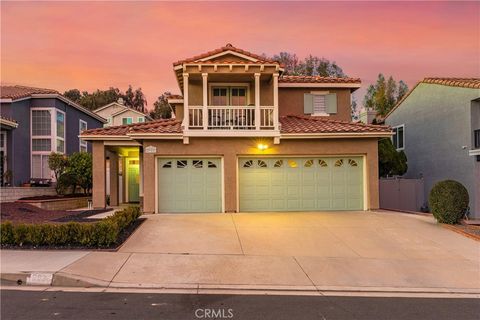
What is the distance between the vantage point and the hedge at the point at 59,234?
424 inches

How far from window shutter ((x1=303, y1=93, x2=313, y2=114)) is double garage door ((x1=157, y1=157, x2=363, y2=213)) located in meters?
3.40

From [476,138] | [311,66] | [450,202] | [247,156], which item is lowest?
[450,202]

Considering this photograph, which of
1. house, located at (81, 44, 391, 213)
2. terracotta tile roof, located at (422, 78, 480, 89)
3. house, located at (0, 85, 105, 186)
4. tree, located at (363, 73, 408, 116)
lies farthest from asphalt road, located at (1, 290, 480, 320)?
tree, located at (363, 73, 408, 116)

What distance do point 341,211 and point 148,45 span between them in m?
11.1

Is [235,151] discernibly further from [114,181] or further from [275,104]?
[114,181]

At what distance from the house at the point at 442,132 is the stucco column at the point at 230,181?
11256 millimetres

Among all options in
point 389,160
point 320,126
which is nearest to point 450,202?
point 320,126

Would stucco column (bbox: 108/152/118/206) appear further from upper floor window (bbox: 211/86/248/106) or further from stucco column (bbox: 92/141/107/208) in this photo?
upper floor window (bbox: 211/86/248/106)

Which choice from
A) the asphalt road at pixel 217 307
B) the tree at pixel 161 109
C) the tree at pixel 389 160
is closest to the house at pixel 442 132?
the tree at pixel 389 160

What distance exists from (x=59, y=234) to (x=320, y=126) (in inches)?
427

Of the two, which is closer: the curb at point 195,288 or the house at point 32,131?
the curb at point 195,288

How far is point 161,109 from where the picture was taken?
56031mm

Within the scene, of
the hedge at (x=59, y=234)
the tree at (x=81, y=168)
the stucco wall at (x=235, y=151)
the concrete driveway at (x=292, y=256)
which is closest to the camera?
the concrete driveway at (x=292, y=256)

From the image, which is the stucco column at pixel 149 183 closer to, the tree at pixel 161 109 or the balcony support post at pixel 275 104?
the balcony support post at pixel 275 104
